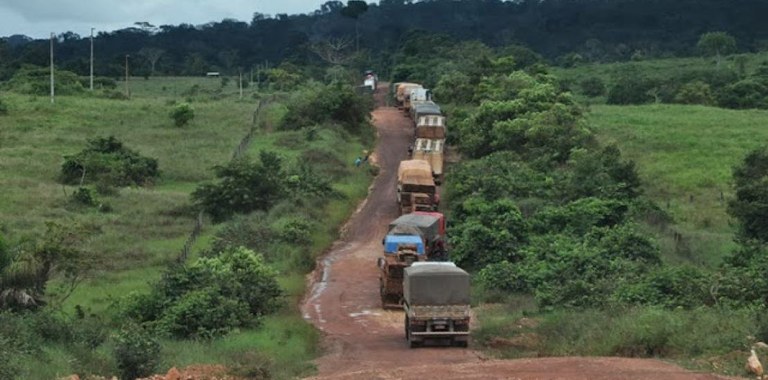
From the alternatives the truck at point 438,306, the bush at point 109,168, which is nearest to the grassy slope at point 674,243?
the truck at point 438,306

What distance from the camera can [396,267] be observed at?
106ft

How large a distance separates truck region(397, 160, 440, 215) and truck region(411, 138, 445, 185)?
698 centimetres

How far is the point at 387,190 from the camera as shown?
55.2 metres

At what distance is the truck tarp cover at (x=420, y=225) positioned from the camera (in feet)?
123

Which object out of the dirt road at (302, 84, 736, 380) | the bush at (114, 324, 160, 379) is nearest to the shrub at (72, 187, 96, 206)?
the dirt road at (302, 84, 736, 380)

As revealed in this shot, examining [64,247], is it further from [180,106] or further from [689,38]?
[689,38]

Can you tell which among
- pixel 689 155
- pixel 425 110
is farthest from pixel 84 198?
pixel 689 155

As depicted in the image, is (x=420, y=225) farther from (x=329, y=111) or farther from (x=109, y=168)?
(x=329, y=111)

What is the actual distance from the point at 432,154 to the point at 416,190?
10102 millimetres

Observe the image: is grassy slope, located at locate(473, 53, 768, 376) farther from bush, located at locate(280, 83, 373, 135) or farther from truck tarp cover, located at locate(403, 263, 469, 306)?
bush, located at locate(280, 83, 373, 135)

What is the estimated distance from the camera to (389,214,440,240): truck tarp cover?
123 ft

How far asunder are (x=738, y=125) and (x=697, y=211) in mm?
24420

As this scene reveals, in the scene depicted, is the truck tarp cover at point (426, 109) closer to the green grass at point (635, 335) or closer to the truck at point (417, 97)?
the truck at point (417, 97)

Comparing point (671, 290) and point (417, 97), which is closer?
point (671, 290)
